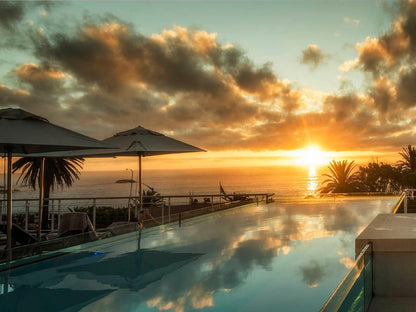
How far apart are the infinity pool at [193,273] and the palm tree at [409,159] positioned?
32564 millimetres

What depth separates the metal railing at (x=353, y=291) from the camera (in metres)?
1.88

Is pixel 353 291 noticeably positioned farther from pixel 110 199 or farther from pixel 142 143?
pixel 110 199

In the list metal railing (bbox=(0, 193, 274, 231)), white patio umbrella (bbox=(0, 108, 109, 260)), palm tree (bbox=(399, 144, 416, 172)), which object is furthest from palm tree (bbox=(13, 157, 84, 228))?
palm tree (bbox=(399, 144, 416, 172))

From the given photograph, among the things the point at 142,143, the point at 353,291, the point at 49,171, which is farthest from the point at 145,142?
the point at 49,171

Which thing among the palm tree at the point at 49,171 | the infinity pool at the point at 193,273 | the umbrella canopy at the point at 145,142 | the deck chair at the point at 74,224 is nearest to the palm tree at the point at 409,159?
the palm tree at the point at 49,171

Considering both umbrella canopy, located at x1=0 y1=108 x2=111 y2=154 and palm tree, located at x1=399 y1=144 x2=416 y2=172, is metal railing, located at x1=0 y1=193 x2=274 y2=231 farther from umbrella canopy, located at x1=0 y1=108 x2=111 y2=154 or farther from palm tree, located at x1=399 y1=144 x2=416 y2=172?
palm tree, located at x1=399 y1=144 x2=416 y2=172

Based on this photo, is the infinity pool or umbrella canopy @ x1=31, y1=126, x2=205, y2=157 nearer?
the infinity pool

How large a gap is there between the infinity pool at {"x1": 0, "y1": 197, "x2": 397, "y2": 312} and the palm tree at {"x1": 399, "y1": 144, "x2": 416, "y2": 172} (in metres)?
32.6

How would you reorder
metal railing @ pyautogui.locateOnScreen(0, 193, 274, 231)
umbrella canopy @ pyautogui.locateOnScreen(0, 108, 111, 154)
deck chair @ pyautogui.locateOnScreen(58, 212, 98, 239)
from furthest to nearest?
metal railing @ pyautogui.locateOnScreen(0, 193, 274, 231) → deck chair @ pyautogui.locateOnScreen(58, 212, 98, 239) → umbrella canopy @ pyautogui.locateOnScreen(0, 108, 111, 154)

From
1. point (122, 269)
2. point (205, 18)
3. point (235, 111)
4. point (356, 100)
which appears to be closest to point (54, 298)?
point (122, 269)

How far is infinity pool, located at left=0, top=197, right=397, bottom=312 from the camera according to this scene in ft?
10.9

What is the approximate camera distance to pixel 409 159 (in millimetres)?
36031

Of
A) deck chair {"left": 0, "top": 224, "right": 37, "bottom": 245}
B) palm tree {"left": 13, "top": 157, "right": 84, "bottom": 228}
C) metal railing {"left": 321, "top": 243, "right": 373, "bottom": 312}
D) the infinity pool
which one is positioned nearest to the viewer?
metal railing {"left": 321, "top": 243, "right": 373, "bottom": 312}

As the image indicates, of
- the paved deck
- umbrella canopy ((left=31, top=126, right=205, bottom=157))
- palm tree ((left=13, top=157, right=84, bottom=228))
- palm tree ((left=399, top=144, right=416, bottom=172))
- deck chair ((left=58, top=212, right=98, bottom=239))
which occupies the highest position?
palm tree ((left=399, top=144, right=416, bottom=172))
